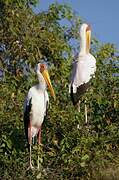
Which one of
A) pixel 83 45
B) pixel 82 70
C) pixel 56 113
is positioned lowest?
pixel 56 113

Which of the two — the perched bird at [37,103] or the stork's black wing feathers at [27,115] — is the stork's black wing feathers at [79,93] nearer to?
the perched bird at [37,103]

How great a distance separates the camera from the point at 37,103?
27.4 ft

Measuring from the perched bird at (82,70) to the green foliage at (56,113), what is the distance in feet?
0.38

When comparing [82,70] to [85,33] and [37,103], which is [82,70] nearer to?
[85,33]

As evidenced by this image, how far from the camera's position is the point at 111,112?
804 centimetres

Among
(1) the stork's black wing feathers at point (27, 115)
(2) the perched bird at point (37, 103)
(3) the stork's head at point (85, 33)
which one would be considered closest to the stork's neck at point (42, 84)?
(2) the perched bird at point (37, 103)

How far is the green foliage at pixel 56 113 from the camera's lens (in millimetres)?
6746

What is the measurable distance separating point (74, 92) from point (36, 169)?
7.59 ft

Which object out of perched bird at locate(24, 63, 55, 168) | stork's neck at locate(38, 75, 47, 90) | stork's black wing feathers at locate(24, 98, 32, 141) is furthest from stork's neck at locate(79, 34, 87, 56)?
stork's black wing feathers at locate(24, 98, 32, 141)

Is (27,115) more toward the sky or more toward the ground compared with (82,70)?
more toward the ground

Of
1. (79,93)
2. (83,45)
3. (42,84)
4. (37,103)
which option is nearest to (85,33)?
(83,45)

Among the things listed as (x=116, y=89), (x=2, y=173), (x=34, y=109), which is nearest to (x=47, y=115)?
(x=34, y=109)

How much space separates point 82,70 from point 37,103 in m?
1.16

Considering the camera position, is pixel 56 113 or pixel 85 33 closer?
pixel 56 113
